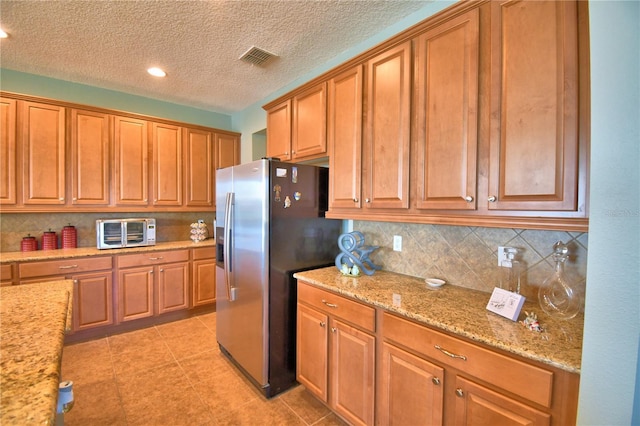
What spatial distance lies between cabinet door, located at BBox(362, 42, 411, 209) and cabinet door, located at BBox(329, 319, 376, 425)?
0.84 m

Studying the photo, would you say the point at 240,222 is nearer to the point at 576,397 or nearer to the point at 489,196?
the point at 489,196

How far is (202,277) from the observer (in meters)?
3.60

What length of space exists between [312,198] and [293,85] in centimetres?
167

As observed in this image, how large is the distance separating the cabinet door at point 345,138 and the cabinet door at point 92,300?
2.69 metres

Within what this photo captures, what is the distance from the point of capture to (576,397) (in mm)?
916

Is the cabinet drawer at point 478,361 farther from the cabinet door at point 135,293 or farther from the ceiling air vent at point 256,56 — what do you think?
the cabinet door at point 135,293

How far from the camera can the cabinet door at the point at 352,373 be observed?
1.57 meters

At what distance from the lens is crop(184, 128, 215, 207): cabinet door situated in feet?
12.4

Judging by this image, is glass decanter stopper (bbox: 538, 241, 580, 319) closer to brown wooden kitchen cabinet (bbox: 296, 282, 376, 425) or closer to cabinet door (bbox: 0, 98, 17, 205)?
brown wooden kitchen cabinet (bbox: 296, 282, 376, 425)

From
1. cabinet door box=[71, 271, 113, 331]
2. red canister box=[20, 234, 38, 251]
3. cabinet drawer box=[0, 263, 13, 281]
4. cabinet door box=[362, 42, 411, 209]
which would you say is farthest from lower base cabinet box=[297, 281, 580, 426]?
red canister box=[20, 234, 38, 251]

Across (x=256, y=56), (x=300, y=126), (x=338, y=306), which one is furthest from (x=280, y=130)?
(x=338, y=306)

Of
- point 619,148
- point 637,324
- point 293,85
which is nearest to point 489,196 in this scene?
point 619,148

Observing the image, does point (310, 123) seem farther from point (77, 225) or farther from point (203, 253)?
point (77, 225)

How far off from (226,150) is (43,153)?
1.96m
